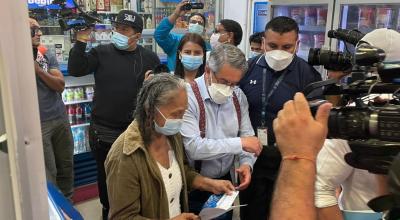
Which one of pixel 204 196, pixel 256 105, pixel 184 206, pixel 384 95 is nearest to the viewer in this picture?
pixel 384 95

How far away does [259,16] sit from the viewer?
4941 millimetres

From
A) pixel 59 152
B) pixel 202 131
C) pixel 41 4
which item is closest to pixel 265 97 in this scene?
pixel 202 131

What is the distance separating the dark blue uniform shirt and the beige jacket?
884 millimetres

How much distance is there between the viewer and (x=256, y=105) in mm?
2146

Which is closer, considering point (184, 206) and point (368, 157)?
point (368, 157)

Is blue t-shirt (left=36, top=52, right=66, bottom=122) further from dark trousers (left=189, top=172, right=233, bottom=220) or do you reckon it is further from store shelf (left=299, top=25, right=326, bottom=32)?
store shelf (left=299, top=25, right=326, bottom=32)

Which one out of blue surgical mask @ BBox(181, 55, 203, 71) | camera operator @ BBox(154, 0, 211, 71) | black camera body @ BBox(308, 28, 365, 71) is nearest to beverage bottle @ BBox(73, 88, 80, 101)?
camera operator @ BBox(154, 0, 211, 71)

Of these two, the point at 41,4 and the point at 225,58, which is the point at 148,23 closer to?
the point at 41,4

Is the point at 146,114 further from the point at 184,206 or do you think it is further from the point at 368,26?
the point at 368,26

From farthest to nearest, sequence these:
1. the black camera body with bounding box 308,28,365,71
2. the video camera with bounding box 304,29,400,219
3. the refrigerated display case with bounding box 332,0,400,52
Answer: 1. the refrigerated display case with bounding box 332,0,400,52
2. the black camera body with bounding box 308,28,365,71
3. the video camera with bounding box 304,29,400,219

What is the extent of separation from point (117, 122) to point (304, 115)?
2083mm

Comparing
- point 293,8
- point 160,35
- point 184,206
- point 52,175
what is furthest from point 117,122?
point 293,8

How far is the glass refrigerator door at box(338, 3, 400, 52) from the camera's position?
299 cm

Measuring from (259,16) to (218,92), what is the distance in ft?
11.0
